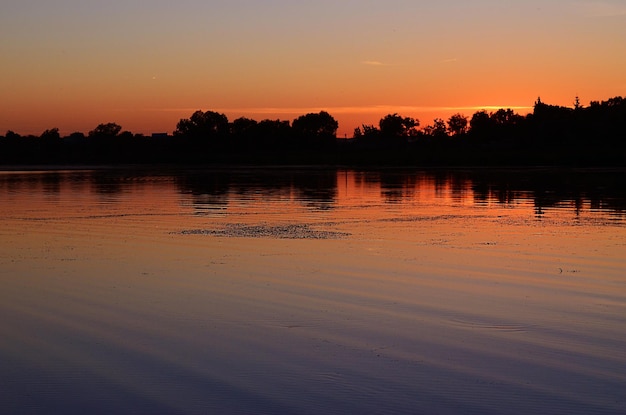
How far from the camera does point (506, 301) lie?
1156 centimetres

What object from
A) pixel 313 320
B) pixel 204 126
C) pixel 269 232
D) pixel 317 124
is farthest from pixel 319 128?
pixel 313 320

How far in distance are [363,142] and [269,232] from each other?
158491 millimetres

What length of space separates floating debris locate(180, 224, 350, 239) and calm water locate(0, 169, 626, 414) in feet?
0.26

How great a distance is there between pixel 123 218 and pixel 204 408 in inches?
724

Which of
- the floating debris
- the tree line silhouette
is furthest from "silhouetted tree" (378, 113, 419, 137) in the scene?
the floating debris

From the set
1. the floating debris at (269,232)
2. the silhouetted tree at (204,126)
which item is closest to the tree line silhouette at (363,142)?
the silhouetted tree at (204,126)

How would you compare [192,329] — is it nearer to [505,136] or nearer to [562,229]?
[562,229]

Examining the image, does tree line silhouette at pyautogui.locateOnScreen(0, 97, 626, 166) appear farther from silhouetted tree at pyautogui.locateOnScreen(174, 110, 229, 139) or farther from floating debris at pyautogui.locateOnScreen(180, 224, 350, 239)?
floating debris at pyautogui.locateOnScreen(180, 224, 350, 239)

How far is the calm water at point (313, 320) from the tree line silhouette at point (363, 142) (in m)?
78.7

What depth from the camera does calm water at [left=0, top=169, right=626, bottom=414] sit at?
752 cm

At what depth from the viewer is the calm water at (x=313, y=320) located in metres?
7.52

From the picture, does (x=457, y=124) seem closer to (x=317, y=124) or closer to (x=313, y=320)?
(x=317, y=124)

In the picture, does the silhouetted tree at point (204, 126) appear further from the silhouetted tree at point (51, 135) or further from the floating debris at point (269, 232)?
the floating debris at point (269, 232)

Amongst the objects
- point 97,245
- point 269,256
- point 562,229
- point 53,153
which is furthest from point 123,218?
point 53,153
